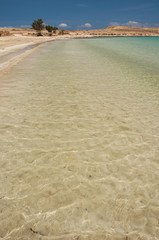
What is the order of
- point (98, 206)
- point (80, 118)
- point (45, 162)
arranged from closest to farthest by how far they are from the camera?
point (98, 206) → point (45, 162) → point (80, 118)

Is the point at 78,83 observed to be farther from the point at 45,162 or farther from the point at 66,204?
the point at 66,204

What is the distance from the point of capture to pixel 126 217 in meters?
2.63

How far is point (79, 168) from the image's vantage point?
11.8 ft

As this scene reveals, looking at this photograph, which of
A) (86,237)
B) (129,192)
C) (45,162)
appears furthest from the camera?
(45,162)

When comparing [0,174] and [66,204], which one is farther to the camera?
[0,174]

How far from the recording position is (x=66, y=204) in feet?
9.29

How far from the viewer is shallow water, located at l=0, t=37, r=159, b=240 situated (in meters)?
2.54

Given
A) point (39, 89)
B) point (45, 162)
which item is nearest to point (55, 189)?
point (45, 162)

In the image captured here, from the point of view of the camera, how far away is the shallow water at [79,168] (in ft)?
8.32

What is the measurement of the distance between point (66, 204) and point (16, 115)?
13.0 ft

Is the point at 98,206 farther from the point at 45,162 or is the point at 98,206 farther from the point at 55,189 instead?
the point at 45,162

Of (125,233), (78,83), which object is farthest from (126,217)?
(78,83)

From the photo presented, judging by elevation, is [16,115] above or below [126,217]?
above

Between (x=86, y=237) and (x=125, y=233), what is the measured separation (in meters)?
0.60
